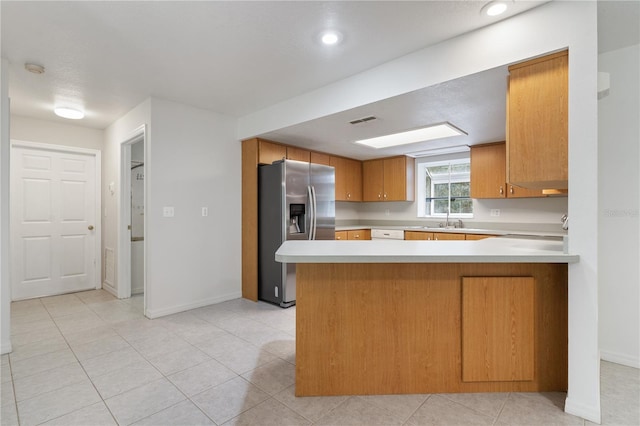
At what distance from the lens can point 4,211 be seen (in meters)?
2.62

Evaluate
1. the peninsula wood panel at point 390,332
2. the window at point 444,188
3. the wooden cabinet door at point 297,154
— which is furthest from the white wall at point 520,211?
the peninsula wood panel at point 390,332

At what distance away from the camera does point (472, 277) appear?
1.99m

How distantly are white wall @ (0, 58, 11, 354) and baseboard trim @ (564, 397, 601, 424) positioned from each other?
4.13 meters

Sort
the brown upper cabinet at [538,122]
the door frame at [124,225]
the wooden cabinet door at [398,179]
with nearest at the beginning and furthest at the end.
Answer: the brown upper cabinet at [538,122]
the door frame at [124,225]
the wooden cabinet door at [398,179]

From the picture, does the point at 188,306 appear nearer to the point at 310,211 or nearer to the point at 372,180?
the point at 310,211

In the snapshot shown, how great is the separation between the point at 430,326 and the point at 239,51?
2.49m

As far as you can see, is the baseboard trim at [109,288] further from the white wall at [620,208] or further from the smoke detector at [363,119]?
the white wall at [620,208]

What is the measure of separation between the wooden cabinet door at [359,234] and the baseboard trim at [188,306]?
2053 millimetres

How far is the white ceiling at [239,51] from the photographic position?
1976 mm

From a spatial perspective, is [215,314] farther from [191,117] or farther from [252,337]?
[191,117]

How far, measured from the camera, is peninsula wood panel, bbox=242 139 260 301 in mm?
4145

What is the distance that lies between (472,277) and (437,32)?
5.63 ft

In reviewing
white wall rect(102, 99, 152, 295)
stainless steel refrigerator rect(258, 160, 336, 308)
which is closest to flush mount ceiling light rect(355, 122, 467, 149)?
stainless steel refrigerator rect(258, 160, 336, 308)

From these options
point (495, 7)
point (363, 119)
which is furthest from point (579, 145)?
point (363, 119)
